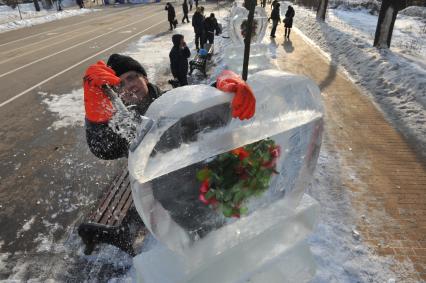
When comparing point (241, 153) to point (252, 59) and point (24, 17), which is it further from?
point (24, 17)

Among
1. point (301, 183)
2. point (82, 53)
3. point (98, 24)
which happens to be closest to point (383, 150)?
point (301, 183)

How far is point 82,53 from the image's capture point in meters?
13.0

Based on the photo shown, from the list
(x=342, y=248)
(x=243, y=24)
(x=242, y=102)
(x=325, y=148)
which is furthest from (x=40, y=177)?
(x=243, y=24)

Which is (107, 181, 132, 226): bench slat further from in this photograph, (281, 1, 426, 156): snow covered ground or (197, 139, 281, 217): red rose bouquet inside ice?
(281, 1, 426, 156): snow covered ground

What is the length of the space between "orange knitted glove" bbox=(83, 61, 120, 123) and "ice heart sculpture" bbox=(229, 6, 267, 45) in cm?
809

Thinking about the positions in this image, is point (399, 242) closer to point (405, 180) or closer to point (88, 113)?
point (405, 180)

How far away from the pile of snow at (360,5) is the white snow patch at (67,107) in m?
24.0

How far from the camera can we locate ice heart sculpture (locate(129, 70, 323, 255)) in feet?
6.52

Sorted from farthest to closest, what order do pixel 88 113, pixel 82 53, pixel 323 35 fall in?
1. pixel 323 35
2. pixel 82 53
3. pixel 88 113

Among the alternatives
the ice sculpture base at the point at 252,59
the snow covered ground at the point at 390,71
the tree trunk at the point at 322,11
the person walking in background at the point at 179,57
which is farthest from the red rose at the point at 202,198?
the tree trunk at the point at 322,11

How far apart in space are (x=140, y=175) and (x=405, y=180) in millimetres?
4232

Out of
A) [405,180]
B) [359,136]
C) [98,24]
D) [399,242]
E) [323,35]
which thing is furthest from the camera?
[98,24]

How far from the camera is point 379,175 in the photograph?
188 inches

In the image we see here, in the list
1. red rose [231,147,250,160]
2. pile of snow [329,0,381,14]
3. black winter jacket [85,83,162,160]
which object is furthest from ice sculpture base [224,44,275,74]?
pile of snow [329,0,381,14]
